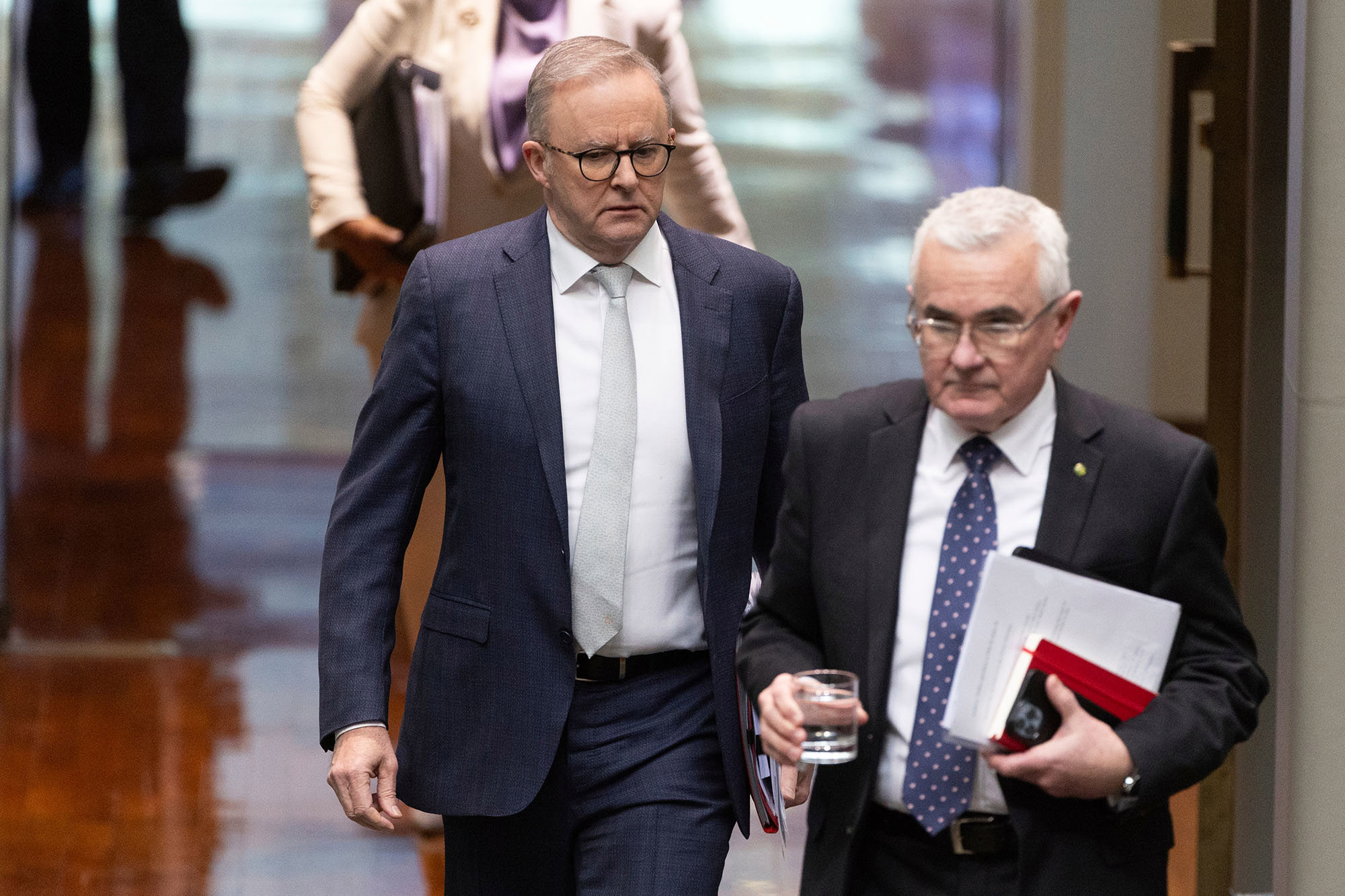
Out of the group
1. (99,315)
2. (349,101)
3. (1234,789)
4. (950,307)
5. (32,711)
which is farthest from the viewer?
(99,315)

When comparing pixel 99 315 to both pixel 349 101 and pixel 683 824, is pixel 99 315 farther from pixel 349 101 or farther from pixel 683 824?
pixel 683 824

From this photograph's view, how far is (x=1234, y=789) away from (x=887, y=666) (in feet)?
6.54

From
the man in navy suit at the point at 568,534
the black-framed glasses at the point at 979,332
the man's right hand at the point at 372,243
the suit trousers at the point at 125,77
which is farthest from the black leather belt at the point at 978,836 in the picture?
the suit trousers at the point at 125,77

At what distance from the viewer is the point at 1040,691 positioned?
7.86 ft

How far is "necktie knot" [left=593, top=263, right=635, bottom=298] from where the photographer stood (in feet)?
10.7

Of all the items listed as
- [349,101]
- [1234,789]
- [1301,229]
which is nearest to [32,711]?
[349,101]

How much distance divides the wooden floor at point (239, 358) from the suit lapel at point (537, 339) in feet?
9.57

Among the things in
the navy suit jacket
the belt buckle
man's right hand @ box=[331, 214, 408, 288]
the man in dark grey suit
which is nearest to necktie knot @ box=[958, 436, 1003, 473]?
the man in dark grey suit

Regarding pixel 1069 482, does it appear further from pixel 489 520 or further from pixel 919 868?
pixel 489 520

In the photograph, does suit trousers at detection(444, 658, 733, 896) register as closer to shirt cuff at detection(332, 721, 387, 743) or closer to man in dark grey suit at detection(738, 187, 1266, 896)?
shirt cuff at detection(332, 721, 387, 743)

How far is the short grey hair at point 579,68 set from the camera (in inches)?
123

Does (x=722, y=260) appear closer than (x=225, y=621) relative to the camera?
Yes

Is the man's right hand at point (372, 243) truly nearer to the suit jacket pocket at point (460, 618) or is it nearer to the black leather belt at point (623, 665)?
the suit jacket pocket at point (460, 618)

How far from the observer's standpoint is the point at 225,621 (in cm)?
799
